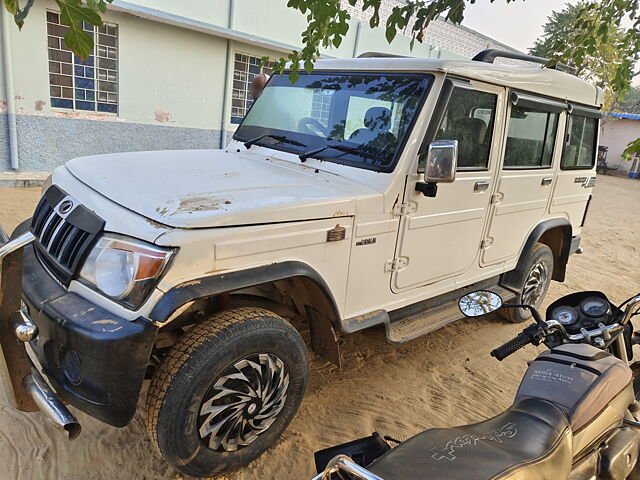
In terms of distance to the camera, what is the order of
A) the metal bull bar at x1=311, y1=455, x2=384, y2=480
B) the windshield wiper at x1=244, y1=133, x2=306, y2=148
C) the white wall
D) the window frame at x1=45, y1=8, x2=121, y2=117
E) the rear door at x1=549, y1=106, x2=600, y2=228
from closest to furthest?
the metal bull bar at x1=311, y1=455, x2=384, y2=480 < the windshield wiper at x1=244, y1=133, x2=306, y2=148 < the rear door at x1=549, y1=106, x2=600, y2=228 < the window frame at x1=45, y1=8, x2=121, y2=117 < the white wall

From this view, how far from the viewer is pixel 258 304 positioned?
271 centimetres

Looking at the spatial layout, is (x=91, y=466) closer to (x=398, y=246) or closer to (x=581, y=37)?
(x=398, y=246)

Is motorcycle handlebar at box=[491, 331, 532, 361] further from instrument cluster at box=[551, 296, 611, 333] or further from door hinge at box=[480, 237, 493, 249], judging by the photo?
door hinge at box=[480, 237, 493, 249]

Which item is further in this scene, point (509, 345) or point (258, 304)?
point (258, 304)

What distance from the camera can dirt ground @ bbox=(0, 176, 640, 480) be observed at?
8.29 ft

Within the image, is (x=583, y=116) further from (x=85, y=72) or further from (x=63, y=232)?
(x=85, y=72)

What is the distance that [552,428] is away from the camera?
1733 mm

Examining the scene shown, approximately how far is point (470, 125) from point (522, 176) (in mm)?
947

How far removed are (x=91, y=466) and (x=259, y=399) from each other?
97 centimetres

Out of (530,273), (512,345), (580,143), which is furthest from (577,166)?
(512,345)

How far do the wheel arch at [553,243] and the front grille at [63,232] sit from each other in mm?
3641

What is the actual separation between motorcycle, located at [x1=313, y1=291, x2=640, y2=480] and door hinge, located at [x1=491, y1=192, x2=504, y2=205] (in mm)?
1474

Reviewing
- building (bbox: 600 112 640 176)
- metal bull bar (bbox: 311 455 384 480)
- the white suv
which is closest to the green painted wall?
the white suv


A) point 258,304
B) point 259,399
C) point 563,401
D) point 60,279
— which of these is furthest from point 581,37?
point 60,279
